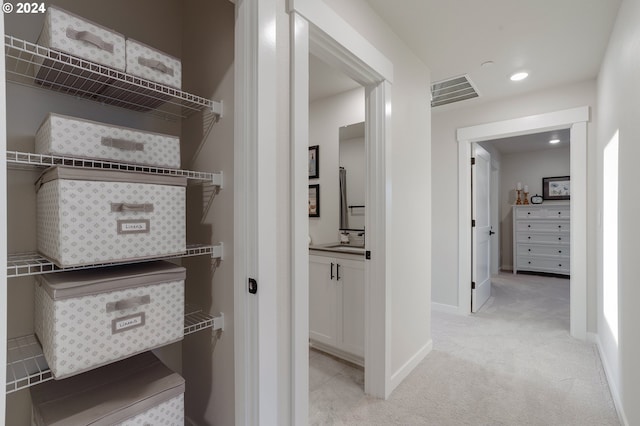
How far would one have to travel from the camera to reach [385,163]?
6.81ft

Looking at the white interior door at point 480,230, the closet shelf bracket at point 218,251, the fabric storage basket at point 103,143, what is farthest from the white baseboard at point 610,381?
the fabric storage basket at point 103,143

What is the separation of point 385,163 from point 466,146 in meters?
2.08

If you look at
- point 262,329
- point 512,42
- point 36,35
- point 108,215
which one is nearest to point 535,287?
point 512,42

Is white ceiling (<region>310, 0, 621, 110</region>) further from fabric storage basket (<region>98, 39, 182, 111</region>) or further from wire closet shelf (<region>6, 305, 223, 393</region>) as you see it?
wire closet shelf (<region>6, 305, 223, 393</region>)

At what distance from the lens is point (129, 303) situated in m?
1.11

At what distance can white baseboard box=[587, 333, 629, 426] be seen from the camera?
1814 mm

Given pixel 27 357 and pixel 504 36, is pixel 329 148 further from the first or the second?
pixel 27 357

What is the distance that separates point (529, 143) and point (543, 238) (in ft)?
5.77

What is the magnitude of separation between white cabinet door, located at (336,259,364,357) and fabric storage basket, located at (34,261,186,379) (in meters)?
1.46

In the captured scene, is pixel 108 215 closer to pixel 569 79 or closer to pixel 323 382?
pixel 323 382

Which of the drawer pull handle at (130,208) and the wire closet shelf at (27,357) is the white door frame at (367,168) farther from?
the drawer pull handle at (130,208)

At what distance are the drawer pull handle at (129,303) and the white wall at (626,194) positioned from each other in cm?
209
